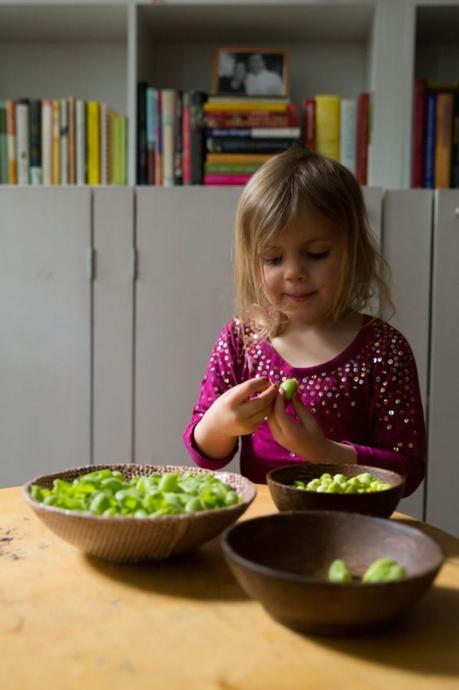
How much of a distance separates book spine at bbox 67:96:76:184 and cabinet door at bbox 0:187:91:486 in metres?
0.13

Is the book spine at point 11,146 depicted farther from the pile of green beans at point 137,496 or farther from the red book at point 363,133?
the pile of green beans at point 137,496

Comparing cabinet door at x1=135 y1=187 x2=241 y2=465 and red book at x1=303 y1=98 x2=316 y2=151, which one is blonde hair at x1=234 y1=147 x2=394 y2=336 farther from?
red book at x1=303 y1=98 x2=316 y2=151

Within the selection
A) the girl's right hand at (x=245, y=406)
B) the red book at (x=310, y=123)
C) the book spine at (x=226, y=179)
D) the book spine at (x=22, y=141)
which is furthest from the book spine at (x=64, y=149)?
the girl's right hand at (x=245, y=406)

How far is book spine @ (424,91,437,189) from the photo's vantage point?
7.43ft

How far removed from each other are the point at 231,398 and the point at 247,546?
1.30ft

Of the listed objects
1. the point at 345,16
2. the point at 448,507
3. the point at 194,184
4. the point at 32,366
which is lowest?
the point at 448,507

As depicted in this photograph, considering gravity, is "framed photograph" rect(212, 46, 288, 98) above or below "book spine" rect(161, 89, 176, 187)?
above

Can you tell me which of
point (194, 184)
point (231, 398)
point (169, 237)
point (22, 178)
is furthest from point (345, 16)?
point (231, 398)

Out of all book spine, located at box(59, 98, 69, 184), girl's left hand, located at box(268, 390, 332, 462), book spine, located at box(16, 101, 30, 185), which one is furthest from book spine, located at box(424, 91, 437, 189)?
girl's left hand, located at box(268, 390, 332, 462)

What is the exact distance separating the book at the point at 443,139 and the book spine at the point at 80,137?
1.08 meters

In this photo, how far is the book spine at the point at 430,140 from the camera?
7.43ft

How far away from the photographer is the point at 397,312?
2156 mm

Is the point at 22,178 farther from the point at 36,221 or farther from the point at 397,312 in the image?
the point at 397,312

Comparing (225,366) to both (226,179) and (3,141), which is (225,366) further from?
(3,141)
